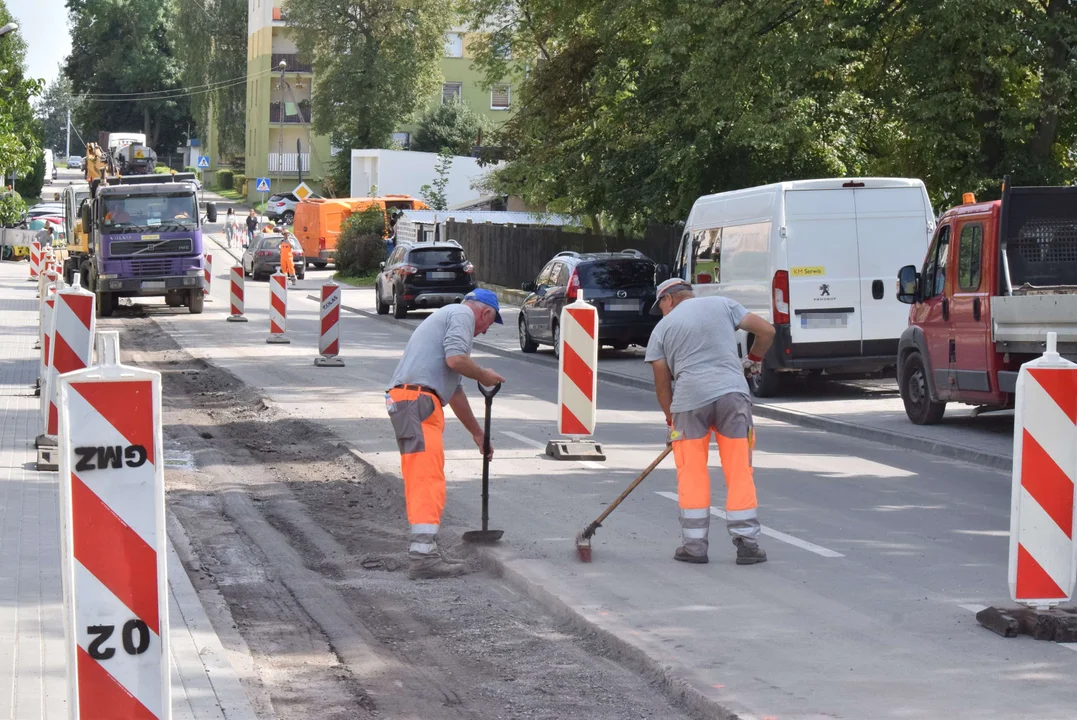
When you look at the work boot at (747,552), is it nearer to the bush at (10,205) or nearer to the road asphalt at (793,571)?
the road asphalt at (793,571)

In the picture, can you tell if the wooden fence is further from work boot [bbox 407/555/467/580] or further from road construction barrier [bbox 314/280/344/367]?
work boot [bbox 407/555/467/580]

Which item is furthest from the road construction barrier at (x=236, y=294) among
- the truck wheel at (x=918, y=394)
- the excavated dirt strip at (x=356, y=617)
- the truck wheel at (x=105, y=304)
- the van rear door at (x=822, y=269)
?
the truck wheel at (x=918, y=394)

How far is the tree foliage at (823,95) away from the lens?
20.7 metres

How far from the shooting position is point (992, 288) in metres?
14.1

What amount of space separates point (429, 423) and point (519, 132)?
30.4m

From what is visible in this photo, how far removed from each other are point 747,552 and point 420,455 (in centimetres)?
199

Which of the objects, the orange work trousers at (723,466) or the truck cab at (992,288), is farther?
the truck cab at (992,288)

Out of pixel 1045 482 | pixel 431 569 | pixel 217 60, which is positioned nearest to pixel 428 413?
pixel 431 569

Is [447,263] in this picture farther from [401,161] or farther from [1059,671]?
[401,161]

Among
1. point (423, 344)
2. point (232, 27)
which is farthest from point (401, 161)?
point (423, 344)

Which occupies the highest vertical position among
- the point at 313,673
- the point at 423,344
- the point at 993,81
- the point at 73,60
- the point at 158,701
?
the point at 73,60

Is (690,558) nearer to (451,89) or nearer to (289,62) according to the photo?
(451,89)

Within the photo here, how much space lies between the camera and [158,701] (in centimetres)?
482

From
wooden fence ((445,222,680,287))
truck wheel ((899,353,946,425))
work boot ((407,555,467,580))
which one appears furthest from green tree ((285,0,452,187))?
work boot ((407,555,467,580))
